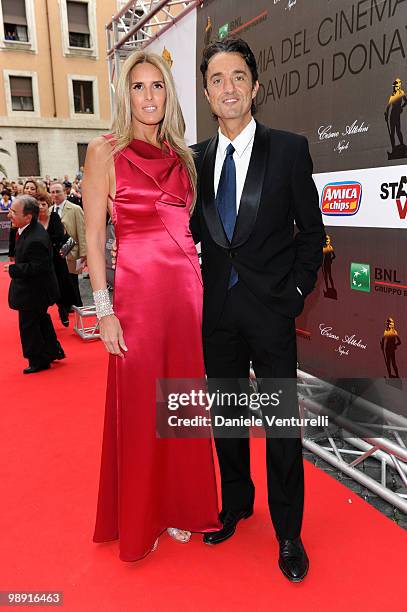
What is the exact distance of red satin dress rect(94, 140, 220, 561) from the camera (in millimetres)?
1886

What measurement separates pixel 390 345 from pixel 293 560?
1341 millimetres

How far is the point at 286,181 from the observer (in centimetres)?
186

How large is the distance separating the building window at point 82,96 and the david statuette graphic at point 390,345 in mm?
21456

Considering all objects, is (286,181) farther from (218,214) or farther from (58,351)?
(58,351)

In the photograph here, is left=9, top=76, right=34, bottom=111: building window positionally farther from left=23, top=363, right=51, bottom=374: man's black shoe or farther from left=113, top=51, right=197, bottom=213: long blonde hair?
left=113, top=51, right=197, bottom=213: long blonde hair

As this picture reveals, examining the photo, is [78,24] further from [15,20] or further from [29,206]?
[29,206]

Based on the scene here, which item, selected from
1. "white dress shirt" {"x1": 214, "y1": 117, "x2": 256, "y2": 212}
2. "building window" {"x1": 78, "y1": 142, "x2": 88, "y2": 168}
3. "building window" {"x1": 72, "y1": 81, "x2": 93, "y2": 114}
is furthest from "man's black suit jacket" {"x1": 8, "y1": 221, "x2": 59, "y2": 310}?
"building window" {"x1": 72, "y1": 81, "x2": 93, "y2": 114}

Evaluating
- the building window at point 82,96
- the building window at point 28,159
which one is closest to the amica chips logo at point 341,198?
the building window at point 28,159

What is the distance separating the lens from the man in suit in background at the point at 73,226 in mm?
6270

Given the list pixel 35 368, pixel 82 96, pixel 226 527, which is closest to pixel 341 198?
pixel 226 527

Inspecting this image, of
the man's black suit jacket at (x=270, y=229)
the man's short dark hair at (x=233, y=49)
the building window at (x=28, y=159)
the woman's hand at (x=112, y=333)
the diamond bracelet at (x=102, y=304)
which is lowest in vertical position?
the woman's hand at (x=112, y=333)

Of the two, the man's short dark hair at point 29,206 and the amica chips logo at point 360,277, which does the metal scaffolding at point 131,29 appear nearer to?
the man's short dark hair at point 29,206

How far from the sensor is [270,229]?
187 centimetres

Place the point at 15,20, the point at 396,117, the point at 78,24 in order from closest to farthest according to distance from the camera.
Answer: the point at 396,117 → the point at 15,20 → the point at 78,24
